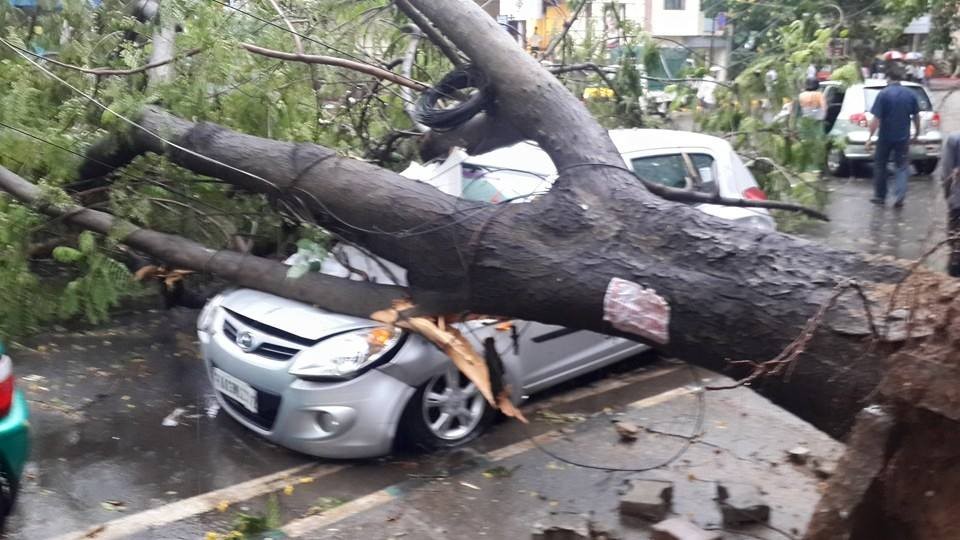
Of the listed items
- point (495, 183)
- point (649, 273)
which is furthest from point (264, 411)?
point (649, 273)

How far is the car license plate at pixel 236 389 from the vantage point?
5.44 meters

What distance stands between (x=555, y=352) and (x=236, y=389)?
1.94 metres

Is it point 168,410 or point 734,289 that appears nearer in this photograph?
point 734,289

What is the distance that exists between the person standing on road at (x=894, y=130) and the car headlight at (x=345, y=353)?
30.4ft

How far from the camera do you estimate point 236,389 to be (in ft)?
18.2

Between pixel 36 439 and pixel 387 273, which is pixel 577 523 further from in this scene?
pixel 36 439

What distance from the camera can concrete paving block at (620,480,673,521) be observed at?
4.69 m

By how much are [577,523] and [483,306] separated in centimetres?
118

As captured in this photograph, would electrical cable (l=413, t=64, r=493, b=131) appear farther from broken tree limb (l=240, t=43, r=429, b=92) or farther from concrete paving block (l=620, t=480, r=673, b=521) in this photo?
concrete paving block (l=620, t=480, r=673, b=521)

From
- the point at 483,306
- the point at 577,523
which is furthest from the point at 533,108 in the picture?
the point at 577,523

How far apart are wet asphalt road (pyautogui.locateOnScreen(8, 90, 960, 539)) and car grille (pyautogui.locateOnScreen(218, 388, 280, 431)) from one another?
0.22 meters

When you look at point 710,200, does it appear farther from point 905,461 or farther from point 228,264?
point 228,264

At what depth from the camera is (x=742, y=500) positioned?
4.75 meters

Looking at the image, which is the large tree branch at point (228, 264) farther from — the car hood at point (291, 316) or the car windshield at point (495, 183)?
the car windshield at point (495, 183)
